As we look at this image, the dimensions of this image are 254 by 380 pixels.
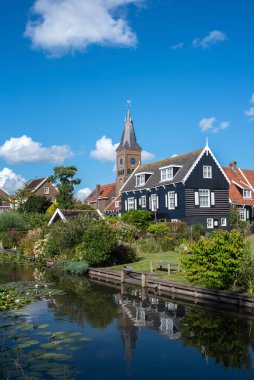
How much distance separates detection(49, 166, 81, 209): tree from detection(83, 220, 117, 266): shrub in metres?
39.7

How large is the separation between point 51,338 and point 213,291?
26.3 feet

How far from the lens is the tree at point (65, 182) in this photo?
67938 mm

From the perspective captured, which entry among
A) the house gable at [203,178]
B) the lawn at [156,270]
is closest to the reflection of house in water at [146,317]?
the lawn at [156,270]

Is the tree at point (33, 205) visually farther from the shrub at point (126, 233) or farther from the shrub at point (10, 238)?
the shrub at point (126, 233)

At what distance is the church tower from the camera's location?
90150mm

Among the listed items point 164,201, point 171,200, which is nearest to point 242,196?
point 171,200

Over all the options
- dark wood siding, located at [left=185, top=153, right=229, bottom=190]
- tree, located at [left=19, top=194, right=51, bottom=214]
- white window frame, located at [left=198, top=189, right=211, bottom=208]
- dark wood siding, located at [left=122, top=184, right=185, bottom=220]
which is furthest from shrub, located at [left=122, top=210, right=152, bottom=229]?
tree, located at [left=19, top=194, right=51, bottom=214]

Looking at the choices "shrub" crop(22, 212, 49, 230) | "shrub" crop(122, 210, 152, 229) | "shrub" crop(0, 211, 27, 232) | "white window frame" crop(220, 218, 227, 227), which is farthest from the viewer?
"white window frame" crop(220, 218, 227, 227)

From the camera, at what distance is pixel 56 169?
73.5m

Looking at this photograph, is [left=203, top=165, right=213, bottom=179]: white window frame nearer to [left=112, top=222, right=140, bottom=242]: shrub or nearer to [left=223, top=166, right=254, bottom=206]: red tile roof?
[left=223, top=166, right=254, bottom=206]: red tile roof

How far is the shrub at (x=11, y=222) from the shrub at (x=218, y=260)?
32002mm

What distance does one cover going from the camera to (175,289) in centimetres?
2048

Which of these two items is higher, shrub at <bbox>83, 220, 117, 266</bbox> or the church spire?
the church spire

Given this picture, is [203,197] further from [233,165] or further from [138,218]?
[233,165]
